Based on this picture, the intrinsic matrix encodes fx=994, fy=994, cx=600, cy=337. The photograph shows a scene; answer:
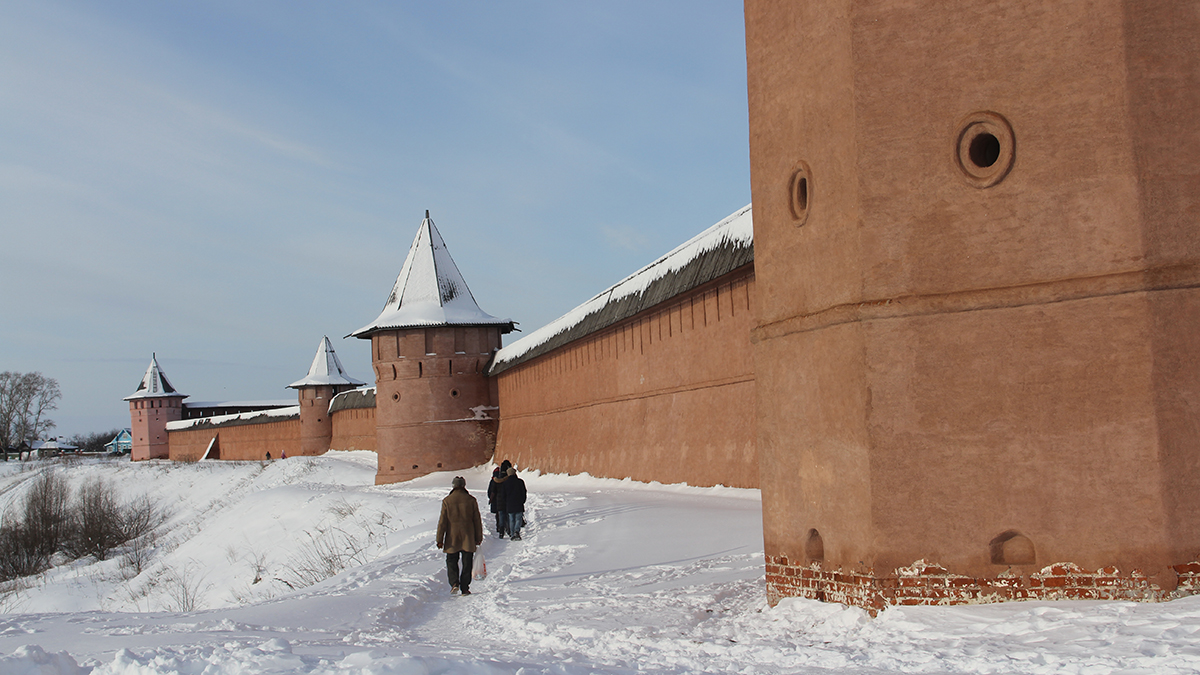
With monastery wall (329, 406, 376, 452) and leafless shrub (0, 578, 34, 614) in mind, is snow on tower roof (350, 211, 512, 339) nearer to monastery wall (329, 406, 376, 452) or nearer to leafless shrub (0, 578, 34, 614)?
monastery wall (329, 406, 376, 452)

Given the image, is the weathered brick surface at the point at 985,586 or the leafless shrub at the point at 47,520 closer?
the weathered brick surface at the point at 985,586

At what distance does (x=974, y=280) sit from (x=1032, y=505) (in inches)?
43.4

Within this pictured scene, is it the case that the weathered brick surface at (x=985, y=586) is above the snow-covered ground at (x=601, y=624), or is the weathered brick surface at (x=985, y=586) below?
above

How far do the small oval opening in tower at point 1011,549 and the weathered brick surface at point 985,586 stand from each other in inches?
2.9

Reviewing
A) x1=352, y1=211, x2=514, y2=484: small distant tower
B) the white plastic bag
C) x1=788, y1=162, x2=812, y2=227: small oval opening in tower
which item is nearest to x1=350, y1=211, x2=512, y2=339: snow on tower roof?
x1=352, y1=211, x2=514, y2=484: small distant tower

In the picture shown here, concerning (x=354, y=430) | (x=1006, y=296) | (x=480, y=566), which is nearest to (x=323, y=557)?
(x=480, y=566)

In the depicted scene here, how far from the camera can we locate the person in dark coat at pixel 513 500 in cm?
1002

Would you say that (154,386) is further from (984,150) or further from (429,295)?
(984,150)

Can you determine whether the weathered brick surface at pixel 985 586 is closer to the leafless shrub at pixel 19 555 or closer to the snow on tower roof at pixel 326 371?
the leafless shrub at pixel 19 555

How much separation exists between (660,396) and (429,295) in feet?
37.9

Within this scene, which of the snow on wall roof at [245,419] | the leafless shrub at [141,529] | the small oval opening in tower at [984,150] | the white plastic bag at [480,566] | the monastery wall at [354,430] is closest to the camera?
the small oval opening in tower at [984,150]

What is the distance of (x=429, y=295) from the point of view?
25266 millimetres

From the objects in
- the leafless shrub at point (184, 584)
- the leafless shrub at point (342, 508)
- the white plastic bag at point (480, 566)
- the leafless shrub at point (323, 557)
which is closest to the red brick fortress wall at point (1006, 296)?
the white plastic bag at point (480, 566)

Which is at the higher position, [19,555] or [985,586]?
[985,586]
